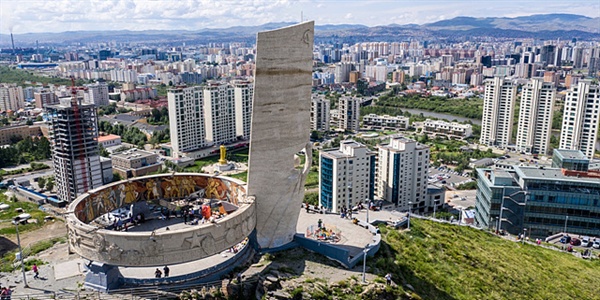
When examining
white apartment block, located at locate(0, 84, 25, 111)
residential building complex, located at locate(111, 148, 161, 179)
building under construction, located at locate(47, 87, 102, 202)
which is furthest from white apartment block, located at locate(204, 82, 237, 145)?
white apartment block, located at locate(0, 84, 25, 111)

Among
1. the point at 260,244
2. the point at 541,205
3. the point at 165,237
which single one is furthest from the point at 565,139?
the point at 165,237

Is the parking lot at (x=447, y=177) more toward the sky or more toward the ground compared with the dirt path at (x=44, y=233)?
more toward the ground

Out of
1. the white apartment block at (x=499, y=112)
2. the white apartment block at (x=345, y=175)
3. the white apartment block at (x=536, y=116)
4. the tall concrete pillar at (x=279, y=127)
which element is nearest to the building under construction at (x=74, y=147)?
the white apartment block at (x=345, y=175)

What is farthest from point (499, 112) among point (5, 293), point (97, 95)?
point (97, 95)

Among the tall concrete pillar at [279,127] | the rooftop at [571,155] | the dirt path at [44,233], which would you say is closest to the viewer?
the tall concrete pillar at [279,127]

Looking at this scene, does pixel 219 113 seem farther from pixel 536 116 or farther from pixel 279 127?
pixel 279 127

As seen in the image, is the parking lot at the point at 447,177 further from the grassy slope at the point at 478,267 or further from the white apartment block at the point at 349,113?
the grassy slope at the point at 478,267

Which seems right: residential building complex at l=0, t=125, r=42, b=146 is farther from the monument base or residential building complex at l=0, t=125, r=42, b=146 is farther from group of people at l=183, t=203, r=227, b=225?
the monument base
